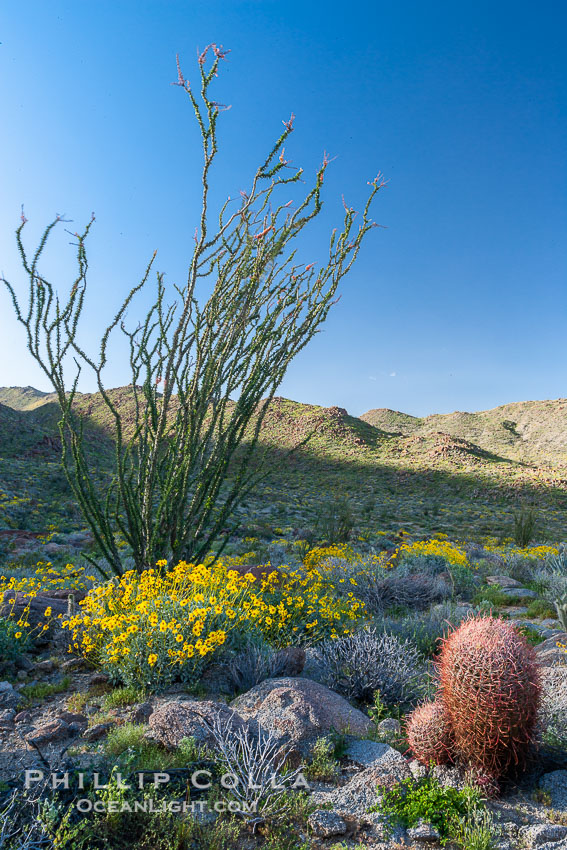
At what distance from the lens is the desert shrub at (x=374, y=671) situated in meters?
3.80

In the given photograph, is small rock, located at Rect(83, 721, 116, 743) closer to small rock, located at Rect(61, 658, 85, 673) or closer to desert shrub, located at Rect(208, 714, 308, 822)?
desert shrub, located at Rect(208, 714, 308, 822)

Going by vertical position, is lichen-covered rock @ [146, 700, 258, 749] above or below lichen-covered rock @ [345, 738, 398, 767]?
above

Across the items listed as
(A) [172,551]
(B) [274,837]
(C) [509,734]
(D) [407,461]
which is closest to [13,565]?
(A) [172,551]

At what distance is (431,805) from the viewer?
248 cm

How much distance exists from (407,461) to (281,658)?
30.3m

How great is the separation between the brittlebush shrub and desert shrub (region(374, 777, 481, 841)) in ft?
5.11

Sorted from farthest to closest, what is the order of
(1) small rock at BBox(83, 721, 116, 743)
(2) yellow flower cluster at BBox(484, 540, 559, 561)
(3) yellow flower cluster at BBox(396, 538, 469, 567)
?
(2) yellow flower cluster at BBox(484, 540, 559, 561) → (3) yellow flower cluster at BBox(396, 538, 469, 567) → (1) small rock at BBox(83, 721, 116, 743)

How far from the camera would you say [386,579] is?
22.5ft

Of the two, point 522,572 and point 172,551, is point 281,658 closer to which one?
point 172,551

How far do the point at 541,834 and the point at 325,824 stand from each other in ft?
3.28

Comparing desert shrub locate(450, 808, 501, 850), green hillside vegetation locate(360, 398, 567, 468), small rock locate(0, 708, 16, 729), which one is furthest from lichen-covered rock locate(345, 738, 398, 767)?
green hillside vegetation locate(360, 398, 567, 468)

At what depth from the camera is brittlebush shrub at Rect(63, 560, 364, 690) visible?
373 cm

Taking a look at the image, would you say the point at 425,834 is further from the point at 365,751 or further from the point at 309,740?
the point at 309,740

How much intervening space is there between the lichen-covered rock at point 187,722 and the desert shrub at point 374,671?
1158 mm
